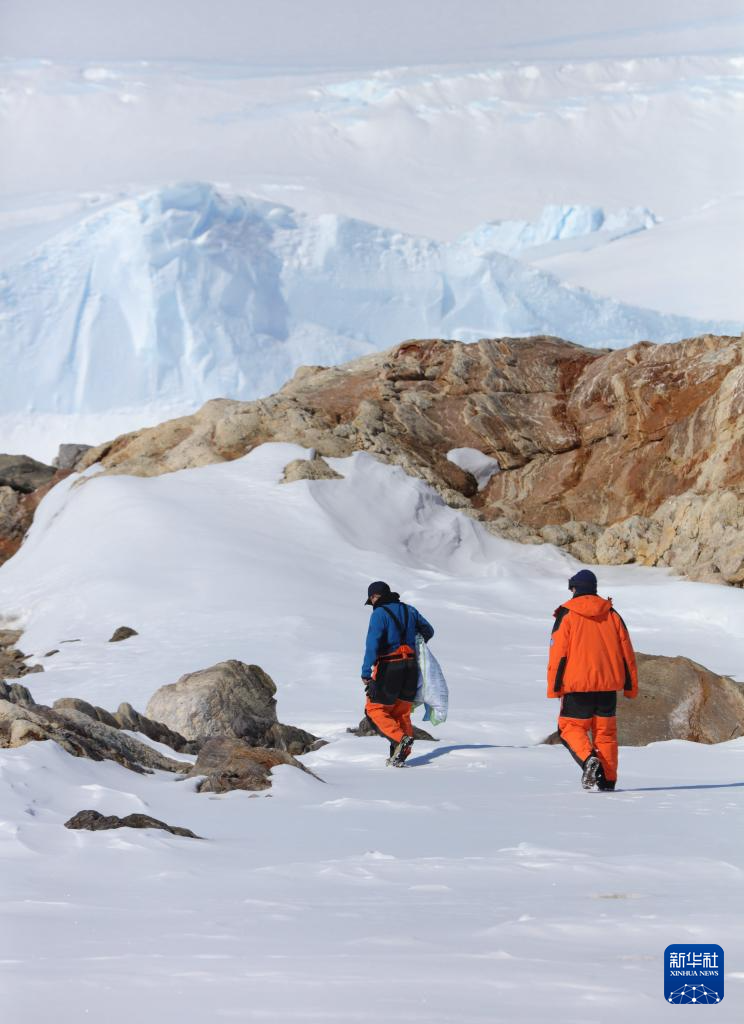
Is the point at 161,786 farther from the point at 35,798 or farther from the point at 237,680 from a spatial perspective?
the point at 237,680

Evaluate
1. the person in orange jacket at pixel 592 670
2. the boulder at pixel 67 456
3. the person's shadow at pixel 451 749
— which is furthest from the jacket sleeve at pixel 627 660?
the boulder at pixel 67 456

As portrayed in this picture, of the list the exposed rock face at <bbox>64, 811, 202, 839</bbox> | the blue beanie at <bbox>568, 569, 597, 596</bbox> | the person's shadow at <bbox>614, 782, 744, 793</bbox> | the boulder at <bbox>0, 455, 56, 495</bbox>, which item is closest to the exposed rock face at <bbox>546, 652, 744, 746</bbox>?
the person's shadow at <bbox>614, 782, 744, 793</bbox>

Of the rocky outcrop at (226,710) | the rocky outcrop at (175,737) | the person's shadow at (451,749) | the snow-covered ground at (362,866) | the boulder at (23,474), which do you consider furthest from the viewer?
the boulder at (23,474)

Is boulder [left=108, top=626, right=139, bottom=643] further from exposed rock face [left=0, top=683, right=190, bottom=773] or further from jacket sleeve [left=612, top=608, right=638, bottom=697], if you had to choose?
jacket sleeve [left=612, top=608, right=638, bottom=697]

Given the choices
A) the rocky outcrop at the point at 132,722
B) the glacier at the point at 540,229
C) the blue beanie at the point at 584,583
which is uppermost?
the glacier at the point at 540,229

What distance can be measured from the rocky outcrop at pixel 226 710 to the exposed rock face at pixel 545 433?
12107 mm

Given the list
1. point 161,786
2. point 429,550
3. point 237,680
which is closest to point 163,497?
point 429,550

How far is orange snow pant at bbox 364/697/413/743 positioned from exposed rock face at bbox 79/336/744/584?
13.6 metres

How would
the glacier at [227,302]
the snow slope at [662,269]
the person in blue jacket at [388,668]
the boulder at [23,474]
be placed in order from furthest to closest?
the snow slope at [662,269], the glacier at [227,302], the boulder at [23,474], the person in blue jacket at [388,668]

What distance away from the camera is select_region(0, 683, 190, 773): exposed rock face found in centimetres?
716

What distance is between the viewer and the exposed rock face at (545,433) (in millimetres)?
22891

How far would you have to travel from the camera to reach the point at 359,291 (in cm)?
5006

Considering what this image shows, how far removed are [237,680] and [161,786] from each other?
3.42 meters

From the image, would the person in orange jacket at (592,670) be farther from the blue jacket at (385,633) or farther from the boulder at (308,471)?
the boulder at (308,471)
